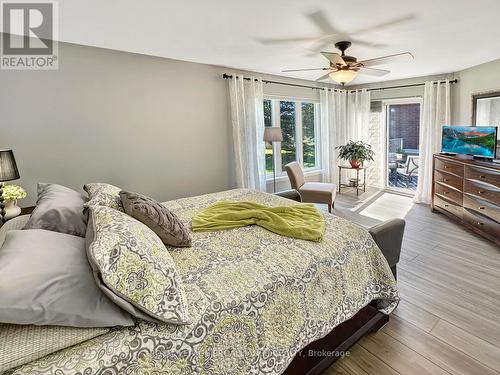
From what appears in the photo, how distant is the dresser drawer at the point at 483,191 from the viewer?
10.3ft

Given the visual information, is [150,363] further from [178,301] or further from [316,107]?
[316,107]

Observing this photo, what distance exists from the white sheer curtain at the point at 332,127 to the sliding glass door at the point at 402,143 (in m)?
0.91

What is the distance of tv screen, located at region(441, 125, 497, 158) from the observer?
347 centimetres

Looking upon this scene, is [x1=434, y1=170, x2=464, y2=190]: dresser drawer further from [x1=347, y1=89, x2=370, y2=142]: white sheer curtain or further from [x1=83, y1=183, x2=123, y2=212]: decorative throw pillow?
[x1=83, y1=183, x2=123, y2=212]: decorative throw pillow

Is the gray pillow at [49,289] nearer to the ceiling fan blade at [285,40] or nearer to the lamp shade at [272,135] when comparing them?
the ceiling fan blade at [285,40]

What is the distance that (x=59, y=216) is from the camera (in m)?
1.63

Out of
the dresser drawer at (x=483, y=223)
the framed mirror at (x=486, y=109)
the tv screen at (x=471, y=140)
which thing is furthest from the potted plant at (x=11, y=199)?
the framed mirror at (x=486, y=109)

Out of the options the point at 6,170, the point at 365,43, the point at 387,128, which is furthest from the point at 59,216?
the point at 387,128

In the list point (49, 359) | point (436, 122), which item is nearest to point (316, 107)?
point (436, 122)

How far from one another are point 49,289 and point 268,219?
4.63 feet

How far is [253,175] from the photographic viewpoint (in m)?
4.46

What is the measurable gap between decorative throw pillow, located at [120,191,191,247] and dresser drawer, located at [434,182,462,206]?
3.93 m

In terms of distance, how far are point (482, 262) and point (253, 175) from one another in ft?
9.94

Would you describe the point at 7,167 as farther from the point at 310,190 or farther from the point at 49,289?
the point at 310,190
